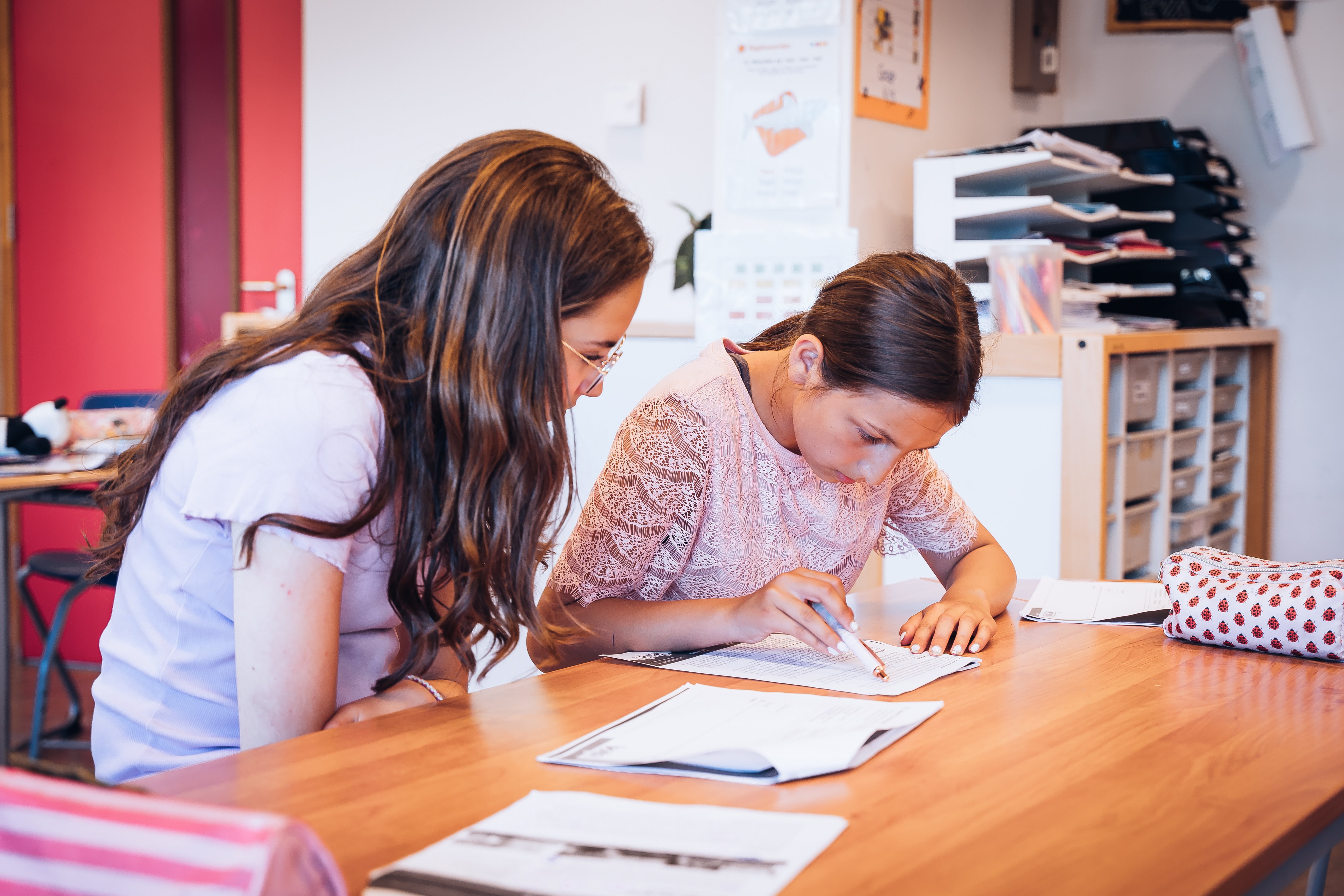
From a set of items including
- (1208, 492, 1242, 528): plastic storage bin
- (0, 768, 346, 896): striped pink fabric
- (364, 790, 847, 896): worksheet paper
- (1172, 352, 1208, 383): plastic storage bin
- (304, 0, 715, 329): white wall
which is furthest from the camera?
(1208, 492, 1242, 528): plastic storage bin

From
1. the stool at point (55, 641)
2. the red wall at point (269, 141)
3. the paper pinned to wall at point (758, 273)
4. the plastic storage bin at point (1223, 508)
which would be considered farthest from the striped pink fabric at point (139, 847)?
the red wall at point (269, 141)

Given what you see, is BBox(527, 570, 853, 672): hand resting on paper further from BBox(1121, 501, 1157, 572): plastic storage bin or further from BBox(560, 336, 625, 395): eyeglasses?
BBox(1121, 501, 1157, 572): plastic storage bin

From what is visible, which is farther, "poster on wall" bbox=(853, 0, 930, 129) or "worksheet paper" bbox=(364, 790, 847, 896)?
"poster on wall" bbox=(853, 0, 930, 129)

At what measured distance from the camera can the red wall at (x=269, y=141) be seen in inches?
153

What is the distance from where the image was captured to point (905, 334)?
1330 mm

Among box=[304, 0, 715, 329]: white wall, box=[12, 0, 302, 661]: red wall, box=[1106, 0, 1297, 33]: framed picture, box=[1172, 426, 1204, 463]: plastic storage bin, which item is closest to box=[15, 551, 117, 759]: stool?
box=[12, 0, 302, 661]: red wall

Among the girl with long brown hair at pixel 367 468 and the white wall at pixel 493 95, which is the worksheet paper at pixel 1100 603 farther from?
the white wall at pixel 493 95

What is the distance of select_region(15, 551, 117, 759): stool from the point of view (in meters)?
2.92

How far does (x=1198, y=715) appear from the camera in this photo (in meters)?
1.05

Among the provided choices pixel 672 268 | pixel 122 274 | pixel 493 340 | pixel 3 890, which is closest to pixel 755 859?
pixel 3 890

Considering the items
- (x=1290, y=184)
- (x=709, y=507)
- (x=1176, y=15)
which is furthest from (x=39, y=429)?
(x=1290, y=184)

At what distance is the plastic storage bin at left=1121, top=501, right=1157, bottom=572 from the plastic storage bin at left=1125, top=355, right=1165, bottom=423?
19 centimetres

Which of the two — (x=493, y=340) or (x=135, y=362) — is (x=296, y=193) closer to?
(x=135, y=362)

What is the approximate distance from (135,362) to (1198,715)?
12.5 ft
